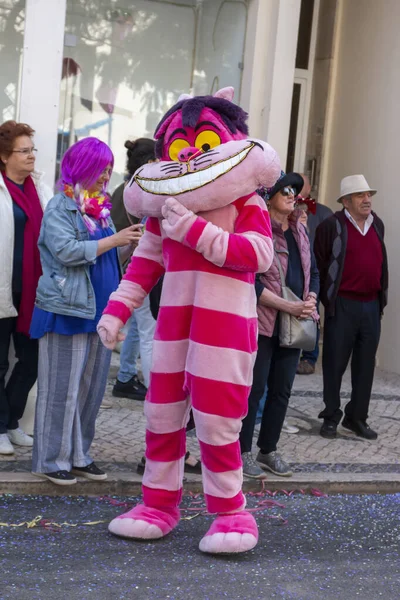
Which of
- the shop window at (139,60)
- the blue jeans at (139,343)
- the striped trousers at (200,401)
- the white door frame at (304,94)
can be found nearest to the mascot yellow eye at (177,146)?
the striped trousers at (200,401)

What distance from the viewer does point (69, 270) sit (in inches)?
216

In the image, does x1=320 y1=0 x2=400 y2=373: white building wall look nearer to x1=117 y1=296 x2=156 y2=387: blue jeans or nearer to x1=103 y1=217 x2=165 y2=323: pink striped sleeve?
x1=117 y1=296 x2=156 y2=387: blue jeans

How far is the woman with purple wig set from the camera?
17.9 ft

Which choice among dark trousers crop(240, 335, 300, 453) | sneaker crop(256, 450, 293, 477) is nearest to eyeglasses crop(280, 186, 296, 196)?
dark trousers crop(240, 335, 300, 453)

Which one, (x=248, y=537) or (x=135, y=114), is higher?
(x=135, y=114)

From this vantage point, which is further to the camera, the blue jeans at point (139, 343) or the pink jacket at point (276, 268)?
the blue jeans at point (139, 343)

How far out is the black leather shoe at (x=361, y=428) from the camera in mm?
7562

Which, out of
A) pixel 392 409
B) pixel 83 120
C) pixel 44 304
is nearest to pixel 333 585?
pixel 44 304

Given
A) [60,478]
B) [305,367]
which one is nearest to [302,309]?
[60,478]

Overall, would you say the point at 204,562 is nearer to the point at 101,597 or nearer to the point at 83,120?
the point at 101,597

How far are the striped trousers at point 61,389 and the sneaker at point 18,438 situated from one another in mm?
704

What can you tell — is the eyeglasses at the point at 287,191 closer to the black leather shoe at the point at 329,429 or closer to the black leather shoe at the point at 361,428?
the black leather shoe at the point at 329,429

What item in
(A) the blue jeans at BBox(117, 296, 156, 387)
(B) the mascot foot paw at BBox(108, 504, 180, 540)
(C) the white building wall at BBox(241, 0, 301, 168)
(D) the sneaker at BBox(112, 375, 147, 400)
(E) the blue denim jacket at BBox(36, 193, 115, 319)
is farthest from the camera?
(C) the white building wall at BBox(241, 0, 301, 168)

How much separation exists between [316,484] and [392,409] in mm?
2871
